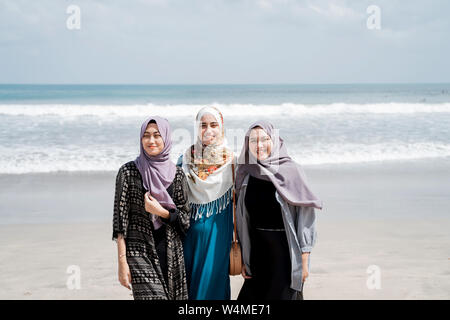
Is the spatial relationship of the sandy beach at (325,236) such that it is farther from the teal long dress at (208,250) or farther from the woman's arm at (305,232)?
the woman's arm at (305,232)

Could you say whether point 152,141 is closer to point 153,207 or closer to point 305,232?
point 153,207

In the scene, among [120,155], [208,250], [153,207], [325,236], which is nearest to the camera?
[153,207]

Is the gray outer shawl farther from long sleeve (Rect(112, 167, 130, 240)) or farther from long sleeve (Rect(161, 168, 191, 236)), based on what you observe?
long sleeve (Rect(112, 167, 130, 240))

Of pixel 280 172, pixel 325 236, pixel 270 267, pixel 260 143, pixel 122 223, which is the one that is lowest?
pixel 325 236

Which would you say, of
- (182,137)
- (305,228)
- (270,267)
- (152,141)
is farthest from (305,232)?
(182,137)

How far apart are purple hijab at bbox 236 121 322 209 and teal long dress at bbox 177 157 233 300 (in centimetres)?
31

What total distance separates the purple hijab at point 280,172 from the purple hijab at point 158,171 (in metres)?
0.50

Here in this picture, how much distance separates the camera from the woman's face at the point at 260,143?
3076mm

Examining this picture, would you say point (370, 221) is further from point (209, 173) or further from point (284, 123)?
point (284, 123)

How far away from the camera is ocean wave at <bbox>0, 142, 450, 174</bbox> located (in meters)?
9.87

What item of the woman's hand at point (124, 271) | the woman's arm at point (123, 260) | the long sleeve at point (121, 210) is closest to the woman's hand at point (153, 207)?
the long sleeve at point (121, 210)

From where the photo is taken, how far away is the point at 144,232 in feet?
9.87

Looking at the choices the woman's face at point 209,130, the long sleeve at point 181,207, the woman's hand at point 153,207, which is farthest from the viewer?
the woman's face at point 209,130

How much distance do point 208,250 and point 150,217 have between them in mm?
482
